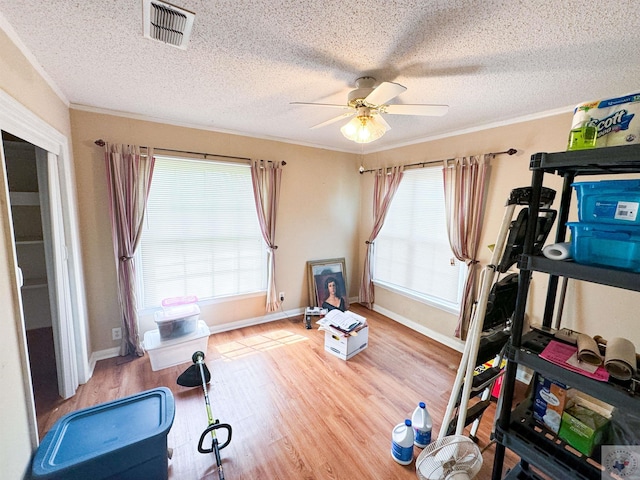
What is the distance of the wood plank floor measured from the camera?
169cm

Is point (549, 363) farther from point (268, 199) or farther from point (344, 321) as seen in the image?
point (268, 199)

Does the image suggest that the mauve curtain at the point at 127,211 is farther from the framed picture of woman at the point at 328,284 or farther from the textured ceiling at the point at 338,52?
the framed picture of woman at the point at 328,284

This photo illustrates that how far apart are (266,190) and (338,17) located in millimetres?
2325

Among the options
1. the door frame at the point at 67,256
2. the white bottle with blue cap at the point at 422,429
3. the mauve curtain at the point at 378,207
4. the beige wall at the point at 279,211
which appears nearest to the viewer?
the white bottle with blue cap at the point at 422,429

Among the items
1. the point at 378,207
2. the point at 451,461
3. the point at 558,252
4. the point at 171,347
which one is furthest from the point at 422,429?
the point at 378,207

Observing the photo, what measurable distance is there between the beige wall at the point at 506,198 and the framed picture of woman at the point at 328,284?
1038mm

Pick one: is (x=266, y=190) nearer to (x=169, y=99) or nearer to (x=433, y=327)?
(x=169, y=99)

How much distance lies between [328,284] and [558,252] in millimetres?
3120

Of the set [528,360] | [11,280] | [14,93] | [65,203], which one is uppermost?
[14,93]

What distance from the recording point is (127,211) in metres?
2.63

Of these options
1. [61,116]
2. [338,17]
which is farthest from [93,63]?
[338,17]

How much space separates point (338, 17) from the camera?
120cm

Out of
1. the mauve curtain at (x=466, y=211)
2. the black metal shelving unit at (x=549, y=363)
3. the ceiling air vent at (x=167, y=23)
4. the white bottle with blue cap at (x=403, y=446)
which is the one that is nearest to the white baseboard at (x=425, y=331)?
the mauve curtain at (x=466, y=211)

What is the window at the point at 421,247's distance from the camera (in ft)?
10.3
